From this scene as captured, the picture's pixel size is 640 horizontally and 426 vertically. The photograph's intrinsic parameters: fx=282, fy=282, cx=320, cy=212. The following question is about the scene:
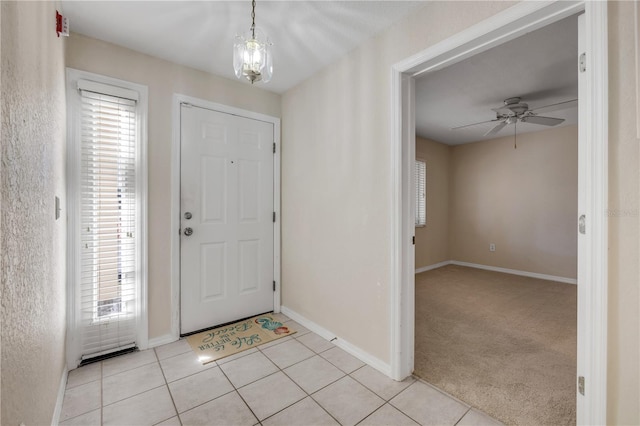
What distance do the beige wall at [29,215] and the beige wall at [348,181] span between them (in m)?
1.82

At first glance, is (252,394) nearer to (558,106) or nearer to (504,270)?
(558,106)

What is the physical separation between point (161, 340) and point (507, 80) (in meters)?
4.08

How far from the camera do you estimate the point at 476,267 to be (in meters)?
5.49

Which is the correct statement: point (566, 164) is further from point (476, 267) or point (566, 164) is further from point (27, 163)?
point (27, 163)

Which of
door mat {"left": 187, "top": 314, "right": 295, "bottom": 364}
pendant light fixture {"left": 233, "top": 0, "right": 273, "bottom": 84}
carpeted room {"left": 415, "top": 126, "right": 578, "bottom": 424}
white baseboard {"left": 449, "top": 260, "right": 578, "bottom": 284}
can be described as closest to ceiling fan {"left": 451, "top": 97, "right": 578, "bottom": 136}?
carpeted room {"left": 415, "top": 126, "right": 578, "bottom": 424}

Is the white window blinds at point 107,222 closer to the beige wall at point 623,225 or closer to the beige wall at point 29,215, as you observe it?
the beige wall at point 29,215

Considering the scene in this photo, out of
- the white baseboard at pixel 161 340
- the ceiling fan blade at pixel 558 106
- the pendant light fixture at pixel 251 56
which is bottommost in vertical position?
the white baseboard at pixel 161 340

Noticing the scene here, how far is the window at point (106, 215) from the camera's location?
2064 millimetres

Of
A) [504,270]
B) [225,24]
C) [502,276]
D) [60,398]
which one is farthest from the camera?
[504,270]

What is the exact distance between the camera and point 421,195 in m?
5.31

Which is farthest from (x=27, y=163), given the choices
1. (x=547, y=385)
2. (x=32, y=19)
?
(x=547, y=385)

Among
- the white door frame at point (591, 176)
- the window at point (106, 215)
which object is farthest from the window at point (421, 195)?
the window at point (106, 215)

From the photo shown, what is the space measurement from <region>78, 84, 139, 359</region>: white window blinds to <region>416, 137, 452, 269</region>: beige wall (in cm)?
442

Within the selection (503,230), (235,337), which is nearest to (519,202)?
(503,230)
